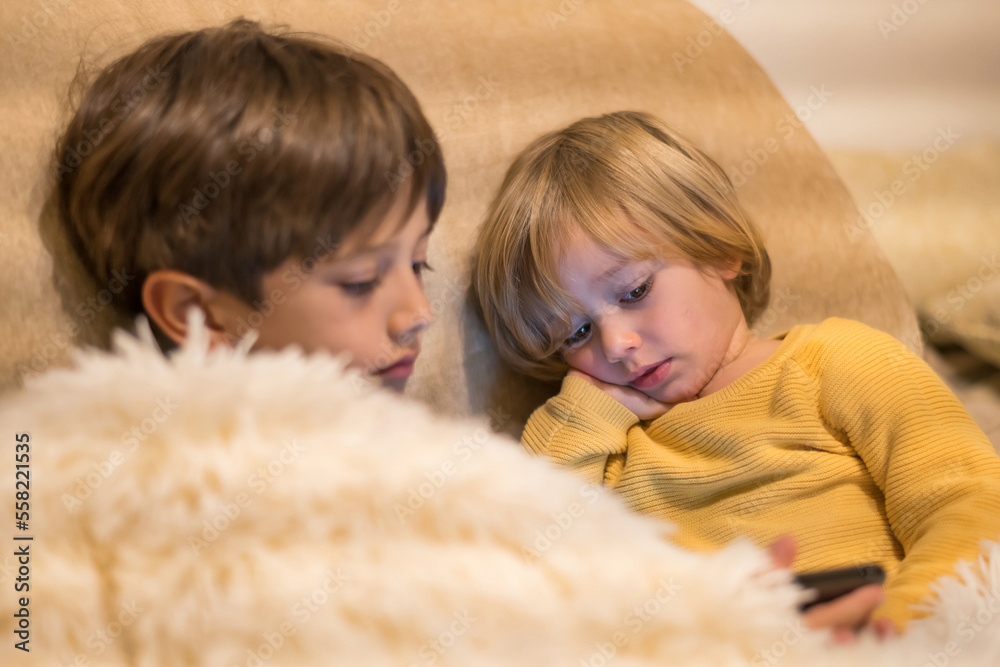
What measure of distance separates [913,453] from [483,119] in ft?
2.02

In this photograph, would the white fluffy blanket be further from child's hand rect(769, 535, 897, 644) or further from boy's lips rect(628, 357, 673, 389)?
boy's lips rect(628, 357, 673, 389)

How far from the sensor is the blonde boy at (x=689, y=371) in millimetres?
838

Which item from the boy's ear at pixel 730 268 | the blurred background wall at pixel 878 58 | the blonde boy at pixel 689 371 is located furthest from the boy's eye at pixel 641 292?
the blurred background wall at pixel 878 58

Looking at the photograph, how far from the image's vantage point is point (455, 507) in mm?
560

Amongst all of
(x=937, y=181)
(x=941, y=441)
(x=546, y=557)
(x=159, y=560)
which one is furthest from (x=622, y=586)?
(x=937, y=181)

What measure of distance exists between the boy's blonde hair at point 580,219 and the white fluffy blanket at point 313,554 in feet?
1.18

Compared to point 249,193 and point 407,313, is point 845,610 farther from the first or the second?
point 249,193

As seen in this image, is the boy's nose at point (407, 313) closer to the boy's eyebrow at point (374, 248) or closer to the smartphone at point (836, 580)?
the boy's eyebrow at point (374, 248)

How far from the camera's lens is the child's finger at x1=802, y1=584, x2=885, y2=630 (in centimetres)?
60

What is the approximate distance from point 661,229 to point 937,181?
0.60m

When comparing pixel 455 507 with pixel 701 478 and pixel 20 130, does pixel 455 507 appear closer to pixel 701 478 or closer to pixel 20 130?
pixel 701 478

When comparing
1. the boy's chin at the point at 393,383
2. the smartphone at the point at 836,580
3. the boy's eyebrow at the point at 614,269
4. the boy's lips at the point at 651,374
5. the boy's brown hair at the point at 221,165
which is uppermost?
the boy's brown hair at the point at 221,165

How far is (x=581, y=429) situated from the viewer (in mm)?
934

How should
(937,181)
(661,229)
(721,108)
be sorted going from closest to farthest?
(661,229) < (721,108) < (937,181)
